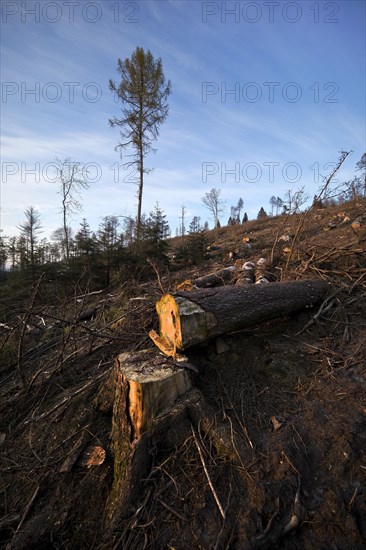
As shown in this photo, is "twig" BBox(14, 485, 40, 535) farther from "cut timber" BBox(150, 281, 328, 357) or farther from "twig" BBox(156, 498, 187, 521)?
"cut timber" BBox(150, 281, 328, 357)

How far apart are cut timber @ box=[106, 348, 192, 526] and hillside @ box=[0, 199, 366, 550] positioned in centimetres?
4

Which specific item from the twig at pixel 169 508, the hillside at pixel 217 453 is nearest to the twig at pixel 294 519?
the hillside at pixel 217 453

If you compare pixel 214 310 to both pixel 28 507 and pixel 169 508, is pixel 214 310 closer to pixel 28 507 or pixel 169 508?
pixel 169 508

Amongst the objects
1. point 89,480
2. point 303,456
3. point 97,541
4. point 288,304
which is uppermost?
point 288,304

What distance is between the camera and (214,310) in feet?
9.74

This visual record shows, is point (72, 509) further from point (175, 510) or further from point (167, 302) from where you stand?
point (167, 302)

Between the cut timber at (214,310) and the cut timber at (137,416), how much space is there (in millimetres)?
381

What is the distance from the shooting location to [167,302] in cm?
299

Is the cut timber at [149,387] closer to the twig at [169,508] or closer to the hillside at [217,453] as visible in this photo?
the hillside at [217,453]

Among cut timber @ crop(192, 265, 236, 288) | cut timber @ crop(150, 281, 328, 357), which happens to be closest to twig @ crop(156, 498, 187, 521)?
cut timber @ crop(150, 281, 328, 357)

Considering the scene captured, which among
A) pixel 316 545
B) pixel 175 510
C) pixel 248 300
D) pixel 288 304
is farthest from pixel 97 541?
pixel 288 304

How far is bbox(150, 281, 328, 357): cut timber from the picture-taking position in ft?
9.27

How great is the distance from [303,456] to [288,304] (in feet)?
6.15

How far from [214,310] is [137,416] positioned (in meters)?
1.33
